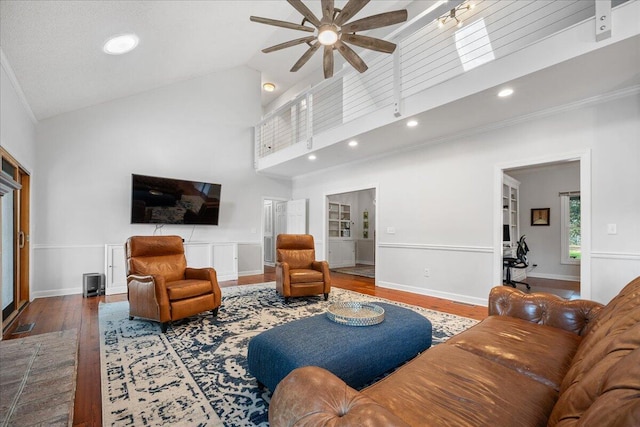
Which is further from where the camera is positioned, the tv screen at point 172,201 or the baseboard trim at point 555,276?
the baseboard trim at point 555,276

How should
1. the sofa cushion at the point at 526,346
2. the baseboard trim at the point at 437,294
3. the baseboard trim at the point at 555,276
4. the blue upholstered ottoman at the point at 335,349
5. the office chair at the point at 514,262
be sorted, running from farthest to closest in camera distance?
the baseboard trim at the point at 555,276
the office chair at the point at 514,262
the baseboard trim at the point at 437,294
the blue upholstered ottoman at the point at 335,349
the sofa cushion at the point at 526,346

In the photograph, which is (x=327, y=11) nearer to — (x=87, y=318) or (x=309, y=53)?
(x=309, y=53)

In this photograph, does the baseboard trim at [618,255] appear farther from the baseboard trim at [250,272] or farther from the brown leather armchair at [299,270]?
the baseboard trim at [250,272]

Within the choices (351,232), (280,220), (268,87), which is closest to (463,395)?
(280,220)

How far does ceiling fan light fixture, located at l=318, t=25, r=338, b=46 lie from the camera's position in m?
2.56

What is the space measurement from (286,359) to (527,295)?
1.83 m

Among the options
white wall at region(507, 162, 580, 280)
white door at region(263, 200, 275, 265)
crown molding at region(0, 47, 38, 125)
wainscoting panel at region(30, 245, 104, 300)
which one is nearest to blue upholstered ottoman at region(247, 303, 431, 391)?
crown molding at region(0, 47, 38, 125)

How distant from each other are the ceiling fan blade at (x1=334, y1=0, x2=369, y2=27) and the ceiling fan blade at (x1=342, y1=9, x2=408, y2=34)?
7 cm

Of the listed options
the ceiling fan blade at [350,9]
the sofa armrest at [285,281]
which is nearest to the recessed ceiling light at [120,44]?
the ceiling fan blade at [350,9]

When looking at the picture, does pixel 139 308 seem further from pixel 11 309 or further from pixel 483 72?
pixel 483 72

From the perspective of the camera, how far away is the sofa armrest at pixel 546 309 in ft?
6.02

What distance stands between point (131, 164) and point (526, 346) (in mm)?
6204

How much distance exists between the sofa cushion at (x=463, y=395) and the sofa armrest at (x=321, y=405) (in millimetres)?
245

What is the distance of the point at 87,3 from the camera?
2600 mm
